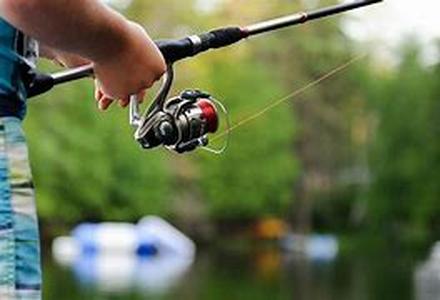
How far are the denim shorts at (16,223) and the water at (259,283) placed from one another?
35.9ft

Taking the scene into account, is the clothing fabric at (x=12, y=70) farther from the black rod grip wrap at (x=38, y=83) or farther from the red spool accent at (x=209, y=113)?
the red spool accent at (x=209, y=113)

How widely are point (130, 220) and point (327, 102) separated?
7869mm

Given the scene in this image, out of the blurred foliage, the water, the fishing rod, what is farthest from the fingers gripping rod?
the blurred foliage

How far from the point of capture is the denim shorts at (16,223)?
4.03 ft

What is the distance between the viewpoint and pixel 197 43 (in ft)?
4.87

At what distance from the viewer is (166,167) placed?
102ft

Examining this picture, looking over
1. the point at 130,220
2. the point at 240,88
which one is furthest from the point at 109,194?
the point at 240,88

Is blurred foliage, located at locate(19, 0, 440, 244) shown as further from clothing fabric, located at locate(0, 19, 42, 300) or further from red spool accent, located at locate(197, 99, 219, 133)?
clothing fabric, located at locate(0, 19, 42, 300)

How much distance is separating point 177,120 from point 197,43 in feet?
0.30

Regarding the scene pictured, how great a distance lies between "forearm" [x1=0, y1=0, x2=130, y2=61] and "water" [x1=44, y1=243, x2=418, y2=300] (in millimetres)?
10973

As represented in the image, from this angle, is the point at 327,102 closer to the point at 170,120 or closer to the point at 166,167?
the point at 166,167

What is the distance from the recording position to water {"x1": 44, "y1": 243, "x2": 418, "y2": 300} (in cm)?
1330

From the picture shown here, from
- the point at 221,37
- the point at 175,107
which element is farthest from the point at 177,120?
the point at 221,37

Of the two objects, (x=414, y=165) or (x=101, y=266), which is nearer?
(x=101, y=266)
